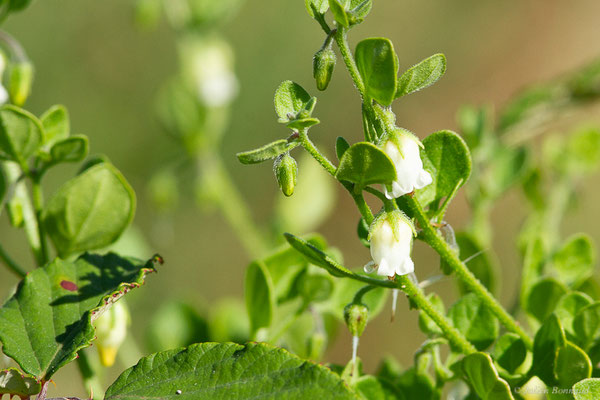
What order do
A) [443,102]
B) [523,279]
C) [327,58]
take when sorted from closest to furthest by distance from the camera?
[327,58] → [523,279] → [443,102]

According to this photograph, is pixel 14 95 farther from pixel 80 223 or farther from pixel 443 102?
pixel 443 102

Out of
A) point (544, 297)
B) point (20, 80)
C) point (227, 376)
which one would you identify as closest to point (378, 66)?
point (227, 376)

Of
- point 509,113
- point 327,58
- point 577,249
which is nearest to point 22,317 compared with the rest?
point 327,58

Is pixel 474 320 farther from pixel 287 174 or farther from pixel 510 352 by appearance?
pixel 287 174

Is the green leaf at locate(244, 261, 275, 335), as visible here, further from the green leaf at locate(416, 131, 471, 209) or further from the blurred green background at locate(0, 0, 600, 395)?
the blurred green background at locate(0, 0, 600, 395)

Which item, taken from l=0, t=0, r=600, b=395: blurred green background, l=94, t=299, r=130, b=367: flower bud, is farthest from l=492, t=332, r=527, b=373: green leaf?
l=0, t=0, r=600, b=395: blurred green background
